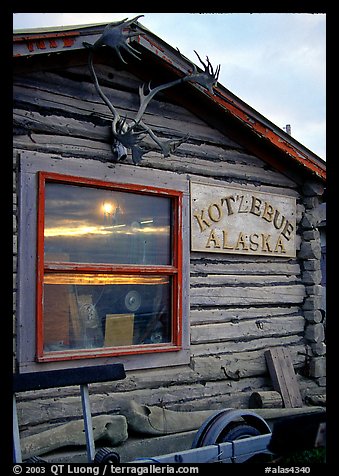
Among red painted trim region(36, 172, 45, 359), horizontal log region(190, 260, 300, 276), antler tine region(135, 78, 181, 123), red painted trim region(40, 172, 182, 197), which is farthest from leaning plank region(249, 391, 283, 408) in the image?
antler tine region(135, 78, 181, 123)

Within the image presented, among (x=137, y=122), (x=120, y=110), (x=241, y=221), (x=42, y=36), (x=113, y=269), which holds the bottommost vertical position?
(x=113, y=269)

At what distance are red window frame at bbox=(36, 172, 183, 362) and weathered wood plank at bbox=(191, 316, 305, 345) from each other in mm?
398

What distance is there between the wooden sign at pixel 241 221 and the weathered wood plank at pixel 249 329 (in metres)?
0.91

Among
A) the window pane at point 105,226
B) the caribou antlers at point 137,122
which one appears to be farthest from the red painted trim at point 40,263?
the caribou antlers at point 137,122

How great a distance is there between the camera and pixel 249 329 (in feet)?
24.1

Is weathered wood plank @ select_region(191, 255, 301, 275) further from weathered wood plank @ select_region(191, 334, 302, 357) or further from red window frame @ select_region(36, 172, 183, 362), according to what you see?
weathered wood plank @ select_region(191, 334, 302, 357)

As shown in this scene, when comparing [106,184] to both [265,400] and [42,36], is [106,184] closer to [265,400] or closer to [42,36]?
[42,36]

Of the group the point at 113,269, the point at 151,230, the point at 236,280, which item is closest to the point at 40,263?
the point at 113,269

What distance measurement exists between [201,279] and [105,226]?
57.3 inches

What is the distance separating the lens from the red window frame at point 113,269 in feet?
18.4

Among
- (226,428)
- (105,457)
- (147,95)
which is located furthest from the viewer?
(147,95)

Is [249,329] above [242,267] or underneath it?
underneath

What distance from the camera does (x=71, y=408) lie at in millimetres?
5785

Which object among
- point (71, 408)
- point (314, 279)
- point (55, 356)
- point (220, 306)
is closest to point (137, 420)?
point (71, 408)
